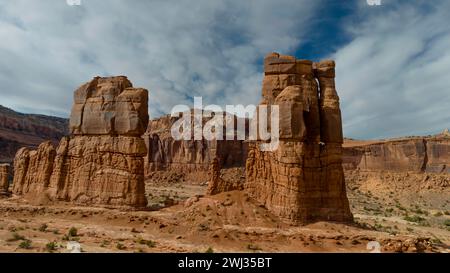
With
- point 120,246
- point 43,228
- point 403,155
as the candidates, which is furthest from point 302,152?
point 403,155

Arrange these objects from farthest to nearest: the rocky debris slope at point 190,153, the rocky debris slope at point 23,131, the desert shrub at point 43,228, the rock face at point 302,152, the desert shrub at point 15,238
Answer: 1. the rocky debris slope at point 23,131
2. the rocky debris slope at point 190,153
3. the desert shrub at point 43,228
4. the rock face at point 302,152
5. the desert shrub at point 15,238

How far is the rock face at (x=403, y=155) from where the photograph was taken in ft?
180

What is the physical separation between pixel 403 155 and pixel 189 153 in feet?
138

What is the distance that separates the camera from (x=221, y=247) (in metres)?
17.1

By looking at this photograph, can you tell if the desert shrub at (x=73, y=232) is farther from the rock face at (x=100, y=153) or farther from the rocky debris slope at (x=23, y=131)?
the rocky debris slope at (x=23, y=131)

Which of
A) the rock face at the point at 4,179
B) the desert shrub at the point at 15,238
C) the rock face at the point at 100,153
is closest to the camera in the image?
the desert shrub at the point at 15,238

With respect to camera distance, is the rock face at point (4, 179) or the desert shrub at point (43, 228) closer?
the desert shrub at point (43, 228)

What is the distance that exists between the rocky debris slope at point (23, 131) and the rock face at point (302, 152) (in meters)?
75.5

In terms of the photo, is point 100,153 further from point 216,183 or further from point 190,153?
A: point 190,153

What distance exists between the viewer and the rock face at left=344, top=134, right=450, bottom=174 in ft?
180

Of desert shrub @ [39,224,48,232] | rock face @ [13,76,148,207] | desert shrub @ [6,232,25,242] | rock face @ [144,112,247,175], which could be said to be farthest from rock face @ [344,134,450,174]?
desert shrub @ [6,232,25,242]

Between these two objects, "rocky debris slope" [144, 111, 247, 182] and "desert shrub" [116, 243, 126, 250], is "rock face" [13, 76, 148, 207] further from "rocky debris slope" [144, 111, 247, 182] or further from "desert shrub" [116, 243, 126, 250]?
"rocky debris slope" [144, 111, 247, 182]

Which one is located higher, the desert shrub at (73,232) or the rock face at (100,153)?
the rock face at (100,153)

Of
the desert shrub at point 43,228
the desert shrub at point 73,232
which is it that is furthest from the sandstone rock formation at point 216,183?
the desert shrub at point 43,228
